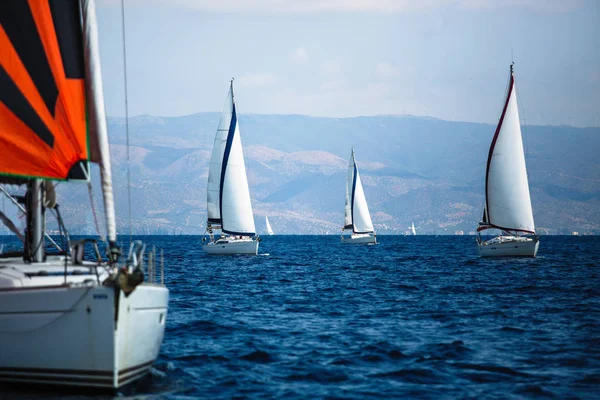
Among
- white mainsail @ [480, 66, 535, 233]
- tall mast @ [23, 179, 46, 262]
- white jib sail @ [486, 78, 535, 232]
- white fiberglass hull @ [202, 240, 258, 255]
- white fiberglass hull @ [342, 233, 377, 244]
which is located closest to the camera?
tall mast @ [23, 179, 46, 262]

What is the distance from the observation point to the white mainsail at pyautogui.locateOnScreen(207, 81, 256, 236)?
71062 millimetres

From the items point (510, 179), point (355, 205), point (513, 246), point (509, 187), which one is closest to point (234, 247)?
point (513, 246)

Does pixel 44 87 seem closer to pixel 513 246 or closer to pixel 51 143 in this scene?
pixel 51 143

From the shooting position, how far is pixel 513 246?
213ft

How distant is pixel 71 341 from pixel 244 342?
896 centimetres

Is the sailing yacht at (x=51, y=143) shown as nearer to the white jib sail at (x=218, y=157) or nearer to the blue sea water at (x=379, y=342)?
the blue sea water at (x=379, y=342)

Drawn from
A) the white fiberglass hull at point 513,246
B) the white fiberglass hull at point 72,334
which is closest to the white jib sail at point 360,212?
the white fiberglass hull at point 513,246

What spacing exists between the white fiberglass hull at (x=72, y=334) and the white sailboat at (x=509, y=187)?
174ft

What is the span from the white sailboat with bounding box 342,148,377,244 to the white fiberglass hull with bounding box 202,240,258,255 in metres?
37.6

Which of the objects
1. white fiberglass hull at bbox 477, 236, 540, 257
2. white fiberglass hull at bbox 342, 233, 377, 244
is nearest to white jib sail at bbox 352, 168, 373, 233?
white fiberglass hull at bbox 342, 233, 377, 244

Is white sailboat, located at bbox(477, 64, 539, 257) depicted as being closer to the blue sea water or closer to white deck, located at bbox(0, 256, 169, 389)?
the blue sea water

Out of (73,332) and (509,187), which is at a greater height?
Result: (509,187)

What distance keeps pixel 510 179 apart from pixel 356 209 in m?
52.7

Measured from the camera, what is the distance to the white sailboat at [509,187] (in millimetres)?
64438
